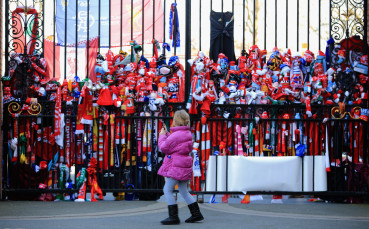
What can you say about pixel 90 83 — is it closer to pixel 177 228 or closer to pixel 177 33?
pixel 177 33

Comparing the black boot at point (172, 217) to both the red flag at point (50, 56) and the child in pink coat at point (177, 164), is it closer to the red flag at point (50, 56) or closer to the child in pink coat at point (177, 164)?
the child in pink coat at point (177, 164)

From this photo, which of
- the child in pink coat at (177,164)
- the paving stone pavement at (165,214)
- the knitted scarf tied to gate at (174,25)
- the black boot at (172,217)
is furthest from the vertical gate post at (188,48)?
the black boot at (172,217)

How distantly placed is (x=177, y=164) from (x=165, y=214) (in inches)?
50.2

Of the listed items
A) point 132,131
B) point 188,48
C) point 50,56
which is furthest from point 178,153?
point 50,56

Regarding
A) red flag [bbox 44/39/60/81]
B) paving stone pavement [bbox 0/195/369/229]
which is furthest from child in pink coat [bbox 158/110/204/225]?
red flag [bbox 44/39/60/81]

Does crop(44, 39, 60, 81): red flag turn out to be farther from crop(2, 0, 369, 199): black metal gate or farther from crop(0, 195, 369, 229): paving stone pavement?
crop(0, 195, 369, 229): paving stone pavement

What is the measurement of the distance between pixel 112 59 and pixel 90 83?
0.59 metres

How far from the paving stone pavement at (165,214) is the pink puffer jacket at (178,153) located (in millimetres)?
618

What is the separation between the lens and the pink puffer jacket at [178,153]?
24.2ft

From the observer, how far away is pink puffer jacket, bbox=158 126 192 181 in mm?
7387

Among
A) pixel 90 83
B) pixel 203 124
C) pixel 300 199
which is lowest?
pixel 300 199

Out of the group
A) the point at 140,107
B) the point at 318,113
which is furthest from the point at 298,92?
the point at 140,107

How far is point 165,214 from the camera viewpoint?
8.41 metres

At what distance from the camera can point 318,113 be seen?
10.1 meters
